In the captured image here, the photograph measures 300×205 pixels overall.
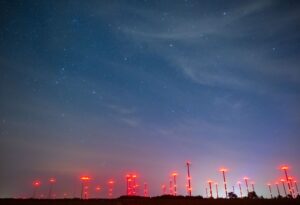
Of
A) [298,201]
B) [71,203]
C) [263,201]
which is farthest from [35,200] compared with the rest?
[298,201]

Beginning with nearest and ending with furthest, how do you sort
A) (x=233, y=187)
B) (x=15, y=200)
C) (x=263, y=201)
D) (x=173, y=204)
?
(x=15, y=200) < (x=173, y=204) < (x=263, y=201) < (x=233, y=187)

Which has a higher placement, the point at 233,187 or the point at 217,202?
the point at 233,187

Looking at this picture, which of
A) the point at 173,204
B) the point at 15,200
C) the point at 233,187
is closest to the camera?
the point at 15,200

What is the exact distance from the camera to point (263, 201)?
38500 mm

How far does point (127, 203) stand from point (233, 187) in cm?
10751

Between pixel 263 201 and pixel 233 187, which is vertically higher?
pixel 233 187

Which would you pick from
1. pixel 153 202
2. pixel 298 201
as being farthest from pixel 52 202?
pixel 298 201

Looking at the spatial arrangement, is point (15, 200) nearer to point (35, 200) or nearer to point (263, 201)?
point (35, 200)

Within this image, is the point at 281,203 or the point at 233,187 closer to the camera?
the point at 281,203

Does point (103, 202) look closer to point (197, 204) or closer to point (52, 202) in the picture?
point (52, 202)

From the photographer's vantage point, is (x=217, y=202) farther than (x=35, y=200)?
Yes

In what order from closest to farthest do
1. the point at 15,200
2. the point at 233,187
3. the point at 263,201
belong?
the point at 15,200 < the point at 263,201 < the point at 233,187

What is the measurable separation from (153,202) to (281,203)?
1688 cm

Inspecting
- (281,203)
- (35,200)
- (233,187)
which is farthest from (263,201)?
(233,187)
